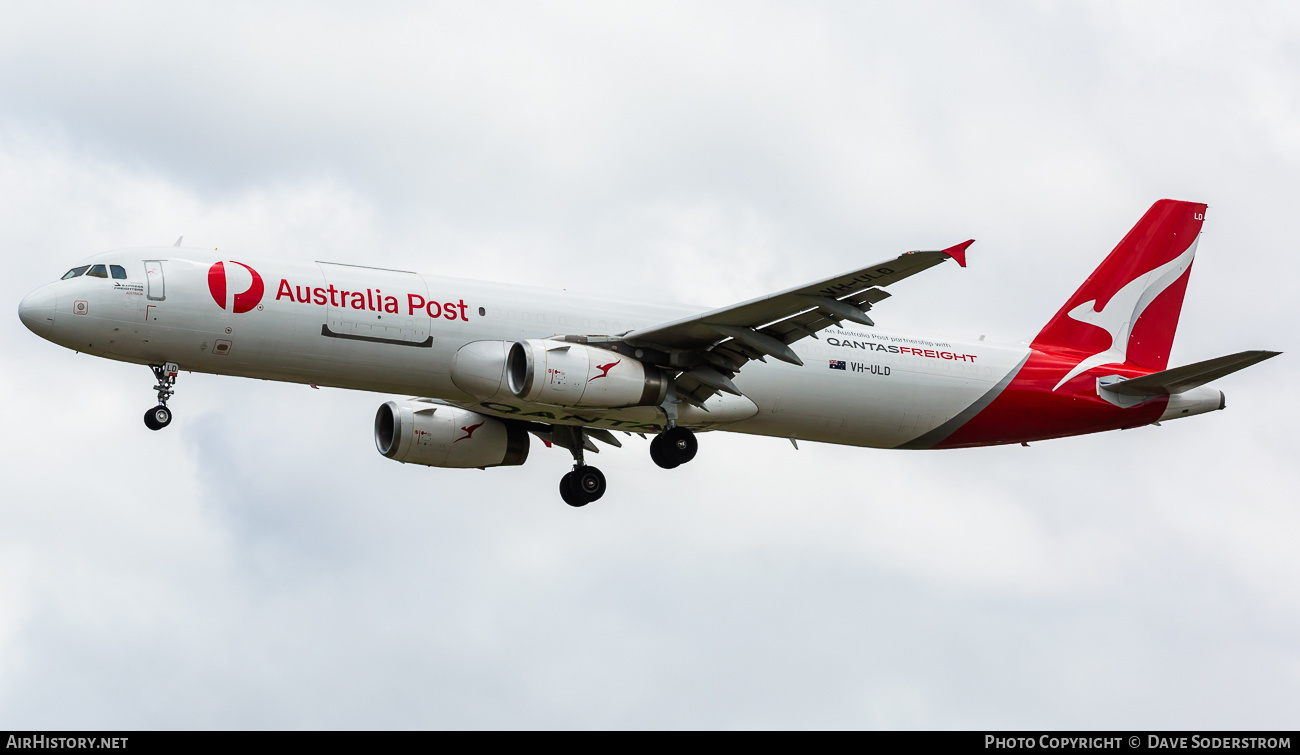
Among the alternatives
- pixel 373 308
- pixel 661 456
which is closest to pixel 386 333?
pixel 373 308

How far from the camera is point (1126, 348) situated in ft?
131

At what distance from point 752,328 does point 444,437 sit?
9.04 m

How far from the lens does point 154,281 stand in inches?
1220

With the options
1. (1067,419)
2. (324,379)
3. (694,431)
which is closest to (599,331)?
(694,431)

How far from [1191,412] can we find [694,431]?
1262 centimetres

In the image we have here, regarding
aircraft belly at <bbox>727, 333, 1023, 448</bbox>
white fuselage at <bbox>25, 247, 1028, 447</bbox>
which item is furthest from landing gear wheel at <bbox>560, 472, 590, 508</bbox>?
aircraft belly at <bbox>727, 333, 1023, 448</bbox>

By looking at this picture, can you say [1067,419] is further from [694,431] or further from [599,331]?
[599,331]

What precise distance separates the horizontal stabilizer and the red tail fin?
4.33 ft

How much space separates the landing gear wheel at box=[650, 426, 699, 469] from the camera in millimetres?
33750

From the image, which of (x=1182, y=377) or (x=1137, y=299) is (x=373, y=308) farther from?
(x=1137, y=299)

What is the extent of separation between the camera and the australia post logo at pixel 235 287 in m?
31.0

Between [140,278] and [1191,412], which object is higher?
[140,278]

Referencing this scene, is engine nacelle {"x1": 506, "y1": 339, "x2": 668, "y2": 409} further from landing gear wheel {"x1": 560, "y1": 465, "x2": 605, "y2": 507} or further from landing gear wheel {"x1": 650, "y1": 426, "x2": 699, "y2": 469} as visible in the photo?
landing gear wheel {"x1": 560, "y1": 465, "x2": 605, "y2": 507}
